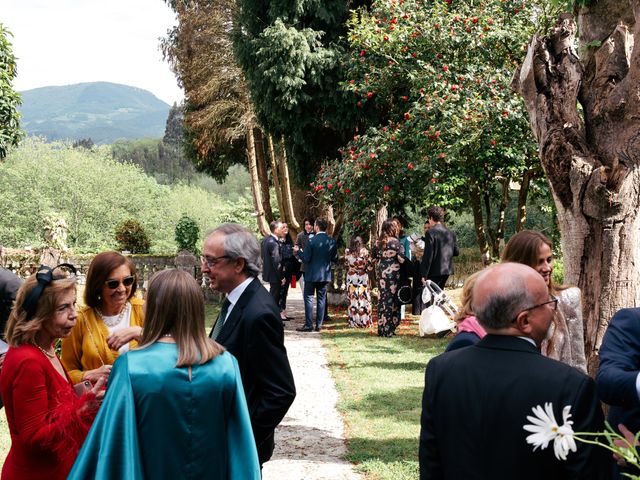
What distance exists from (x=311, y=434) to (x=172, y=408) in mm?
4939

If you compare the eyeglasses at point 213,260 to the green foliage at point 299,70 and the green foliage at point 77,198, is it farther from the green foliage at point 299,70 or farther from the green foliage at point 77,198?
the green foliage at point 77,198

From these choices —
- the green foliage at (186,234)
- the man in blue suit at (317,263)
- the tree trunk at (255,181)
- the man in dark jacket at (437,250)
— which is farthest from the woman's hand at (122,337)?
the tree trunk at (255,181)

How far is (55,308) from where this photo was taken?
12.4ft

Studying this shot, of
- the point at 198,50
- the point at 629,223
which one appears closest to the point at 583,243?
the point at 629,223

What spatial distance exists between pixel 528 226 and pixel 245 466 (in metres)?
31.0

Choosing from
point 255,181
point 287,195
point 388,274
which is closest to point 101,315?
point 388,274

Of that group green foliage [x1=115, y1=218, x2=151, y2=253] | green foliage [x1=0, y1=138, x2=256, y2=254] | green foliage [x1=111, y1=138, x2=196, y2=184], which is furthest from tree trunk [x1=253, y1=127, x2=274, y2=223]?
green foliage [x1=111, y1=138, x2=196, y2=184]

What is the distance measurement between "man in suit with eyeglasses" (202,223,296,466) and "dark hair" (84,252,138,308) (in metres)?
0.89

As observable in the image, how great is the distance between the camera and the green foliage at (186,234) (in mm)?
22047

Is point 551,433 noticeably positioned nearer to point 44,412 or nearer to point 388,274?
point 44,412

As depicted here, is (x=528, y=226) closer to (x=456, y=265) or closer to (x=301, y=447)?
(x=456, y=265)

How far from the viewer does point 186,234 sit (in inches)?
872

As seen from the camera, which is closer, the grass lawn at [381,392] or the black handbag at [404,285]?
the grass lawn at [381,392]

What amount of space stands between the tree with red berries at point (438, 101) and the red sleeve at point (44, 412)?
33.6 ft
